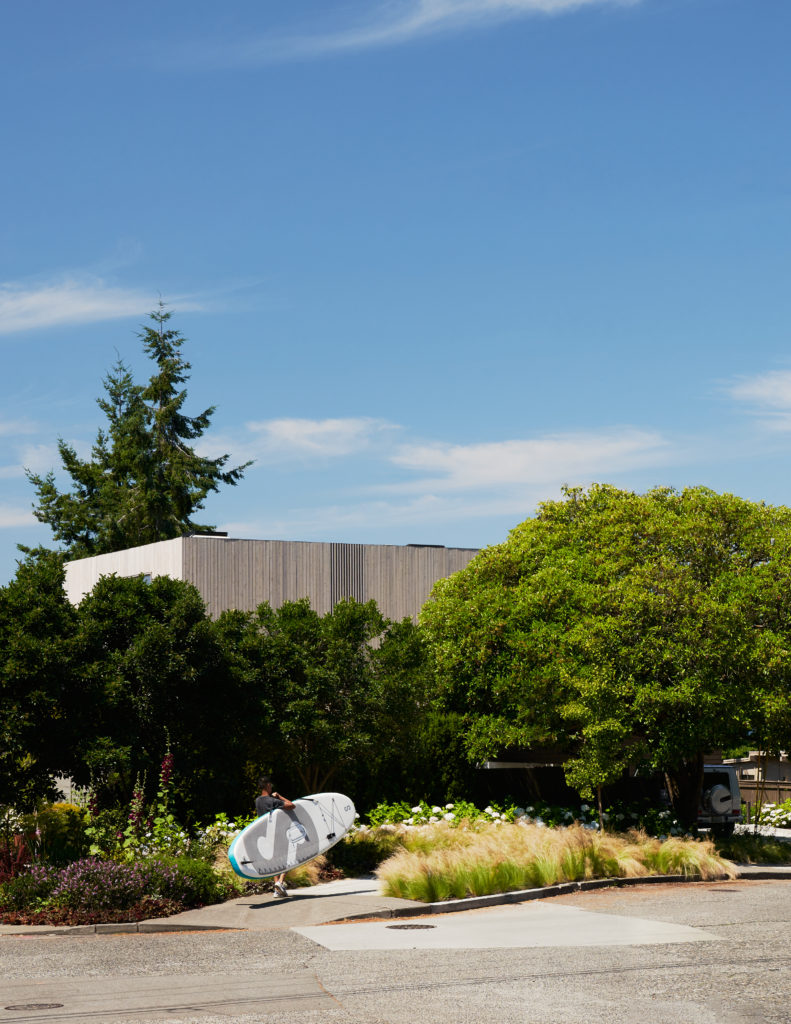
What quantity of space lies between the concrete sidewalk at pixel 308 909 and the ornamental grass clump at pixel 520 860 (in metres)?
0.25

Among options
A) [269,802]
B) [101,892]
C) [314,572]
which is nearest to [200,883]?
[101,892]

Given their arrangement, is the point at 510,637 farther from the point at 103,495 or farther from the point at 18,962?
the point at 103,495

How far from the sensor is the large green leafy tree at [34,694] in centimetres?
1877

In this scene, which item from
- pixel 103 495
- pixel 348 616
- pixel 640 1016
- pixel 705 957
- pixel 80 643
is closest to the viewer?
pixel 640 1016

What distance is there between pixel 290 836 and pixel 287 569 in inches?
637

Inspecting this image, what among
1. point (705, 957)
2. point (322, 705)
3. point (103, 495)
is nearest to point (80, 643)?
point (322, 705)

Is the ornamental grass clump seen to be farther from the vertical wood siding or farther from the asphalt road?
the vertical wood siding

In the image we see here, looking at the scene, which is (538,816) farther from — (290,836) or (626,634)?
(290,836)

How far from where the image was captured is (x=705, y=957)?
12.4 m

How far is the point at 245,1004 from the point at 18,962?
3.90 meters

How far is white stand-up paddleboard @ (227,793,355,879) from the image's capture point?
57.5 ft

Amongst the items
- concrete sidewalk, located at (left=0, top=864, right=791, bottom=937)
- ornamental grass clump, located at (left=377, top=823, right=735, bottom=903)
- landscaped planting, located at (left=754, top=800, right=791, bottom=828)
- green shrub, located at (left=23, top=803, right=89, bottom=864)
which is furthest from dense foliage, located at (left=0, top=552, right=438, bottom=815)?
landscaped planting, located at (left=754, top=800, right=791, bottom=828)

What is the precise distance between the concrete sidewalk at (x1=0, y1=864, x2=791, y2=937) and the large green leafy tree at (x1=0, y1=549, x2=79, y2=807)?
373 centimetres

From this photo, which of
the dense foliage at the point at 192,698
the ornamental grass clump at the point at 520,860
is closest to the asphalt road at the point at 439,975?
the ornamental grass clump at the point at 520,860
